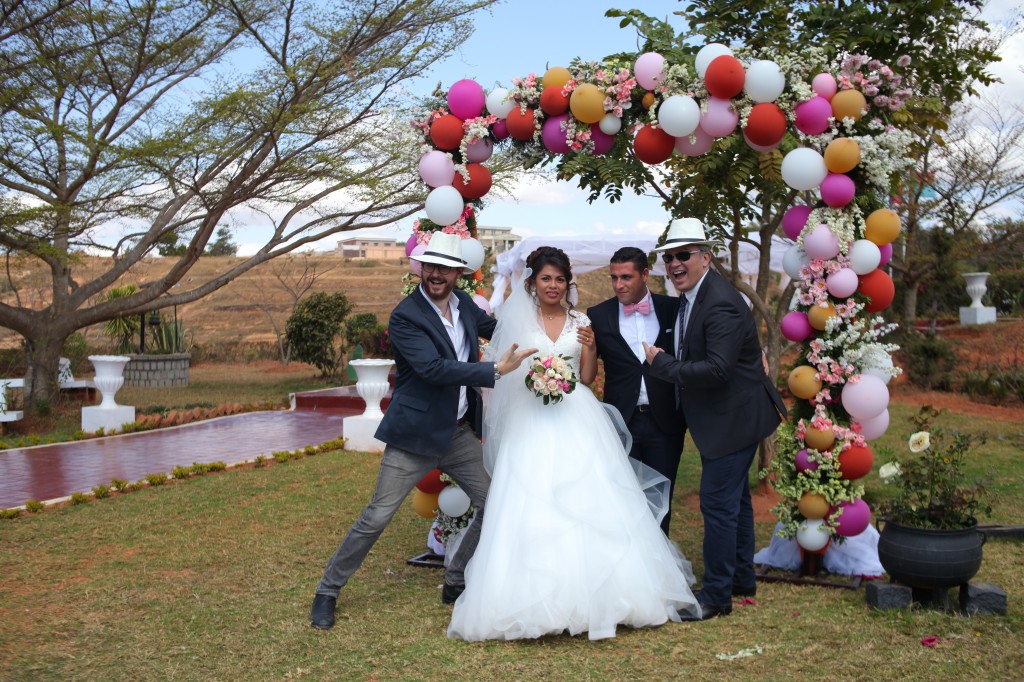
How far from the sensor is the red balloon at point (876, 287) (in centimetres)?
546

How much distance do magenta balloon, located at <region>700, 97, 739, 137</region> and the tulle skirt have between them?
2.13m

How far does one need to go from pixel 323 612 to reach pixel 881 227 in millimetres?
4020

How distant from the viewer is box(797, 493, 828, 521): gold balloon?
17.7 ft

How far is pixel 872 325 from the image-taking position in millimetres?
5438

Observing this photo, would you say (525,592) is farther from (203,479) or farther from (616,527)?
(203,479)

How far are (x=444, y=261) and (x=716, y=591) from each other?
234cm

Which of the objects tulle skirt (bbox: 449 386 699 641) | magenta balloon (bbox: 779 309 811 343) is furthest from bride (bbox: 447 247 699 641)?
magenta balloon (bbox: 779 309 811 343)

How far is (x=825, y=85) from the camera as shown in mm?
5379

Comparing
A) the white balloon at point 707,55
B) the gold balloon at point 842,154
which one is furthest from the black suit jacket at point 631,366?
the white balloon at point 707,55

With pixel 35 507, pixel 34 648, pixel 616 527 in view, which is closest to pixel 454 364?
pixel 616 527

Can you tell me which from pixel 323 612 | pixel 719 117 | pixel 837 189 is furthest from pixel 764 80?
pixel 323 612

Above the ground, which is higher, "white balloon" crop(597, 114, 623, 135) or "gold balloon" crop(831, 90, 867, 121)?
"white balloon" crop(597, 114, 623, 135)

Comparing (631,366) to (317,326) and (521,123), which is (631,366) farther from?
(317,326)

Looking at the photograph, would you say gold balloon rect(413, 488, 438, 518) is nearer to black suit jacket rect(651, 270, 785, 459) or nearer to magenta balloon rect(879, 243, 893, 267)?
black suit jacket rect(651, 270, 785, 459)
